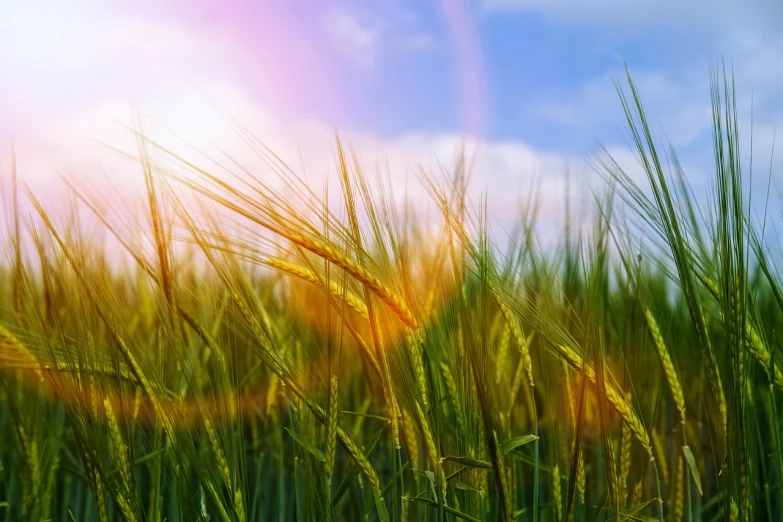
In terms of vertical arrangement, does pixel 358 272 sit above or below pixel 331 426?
above

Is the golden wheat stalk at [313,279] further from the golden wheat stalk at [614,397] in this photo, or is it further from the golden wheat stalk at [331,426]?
the golden wheat stalk at [614,397]

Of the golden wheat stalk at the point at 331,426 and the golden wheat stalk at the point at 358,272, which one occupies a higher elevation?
the golden wheat stalk at the point at 358,272

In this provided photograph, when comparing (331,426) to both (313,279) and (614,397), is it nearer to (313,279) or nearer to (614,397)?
(313,279)

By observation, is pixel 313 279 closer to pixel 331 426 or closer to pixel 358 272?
pixel 358 272

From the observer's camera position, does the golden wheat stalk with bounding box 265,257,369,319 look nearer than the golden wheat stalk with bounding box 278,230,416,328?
No

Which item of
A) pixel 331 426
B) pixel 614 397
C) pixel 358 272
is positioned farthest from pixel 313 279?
pixel 614 397

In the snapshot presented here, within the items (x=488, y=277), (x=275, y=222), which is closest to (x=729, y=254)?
(x=488, y=277)

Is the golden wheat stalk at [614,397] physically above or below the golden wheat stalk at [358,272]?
below

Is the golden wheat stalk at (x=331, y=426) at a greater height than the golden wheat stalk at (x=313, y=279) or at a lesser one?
lesser

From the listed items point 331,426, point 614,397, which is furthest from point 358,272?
point 614,397

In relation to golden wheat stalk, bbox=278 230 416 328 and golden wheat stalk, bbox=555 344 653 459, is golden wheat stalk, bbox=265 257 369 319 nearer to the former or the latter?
golden wheat stalk, bbox=278 230 416 328

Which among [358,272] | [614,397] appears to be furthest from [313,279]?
[614,397]

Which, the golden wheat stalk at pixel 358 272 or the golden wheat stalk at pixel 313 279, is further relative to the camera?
the golden wheat stalk at pixel 313 279

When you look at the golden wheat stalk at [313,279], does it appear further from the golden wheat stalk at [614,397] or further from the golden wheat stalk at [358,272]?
the golden wheat stalk at [614,397]
